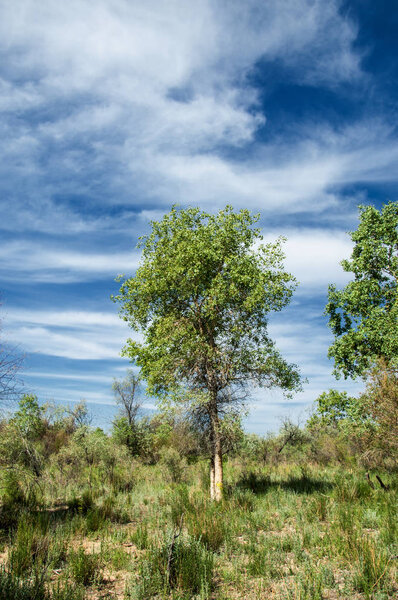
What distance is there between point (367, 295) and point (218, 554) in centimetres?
1593

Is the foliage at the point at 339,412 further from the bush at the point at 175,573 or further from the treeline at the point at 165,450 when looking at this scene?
the bush at the point at 175,573

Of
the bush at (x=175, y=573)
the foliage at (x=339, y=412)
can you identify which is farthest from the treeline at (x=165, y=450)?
the bush at (x=175, y=573)

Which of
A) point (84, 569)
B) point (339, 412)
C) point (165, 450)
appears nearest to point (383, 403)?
point (339, 412)

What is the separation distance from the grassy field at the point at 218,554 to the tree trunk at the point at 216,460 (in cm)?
187

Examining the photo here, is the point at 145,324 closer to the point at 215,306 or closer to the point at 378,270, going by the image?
the point at 215,306

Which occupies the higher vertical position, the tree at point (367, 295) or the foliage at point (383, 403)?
the tree at point (367, 295)

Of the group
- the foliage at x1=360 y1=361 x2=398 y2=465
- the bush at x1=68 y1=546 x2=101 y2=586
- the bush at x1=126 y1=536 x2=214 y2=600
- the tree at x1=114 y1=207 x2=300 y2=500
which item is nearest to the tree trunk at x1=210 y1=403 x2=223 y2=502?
the tree at x1=114 y1=207 x2=300 y2=500

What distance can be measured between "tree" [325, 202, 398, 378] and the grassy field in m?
7.92

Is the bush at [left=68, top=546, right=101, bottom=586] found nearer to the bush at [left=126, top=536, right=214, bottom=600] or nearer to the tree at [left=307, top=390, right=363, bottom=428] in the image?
the bush at [left=126, top=536, right=214, bottom=600]

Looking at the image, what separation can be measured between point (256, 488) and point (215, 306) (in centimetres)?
835

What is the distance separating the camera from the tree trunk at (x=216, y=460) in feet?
47.2

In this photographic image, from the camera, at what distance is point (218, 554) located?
766 centimetres

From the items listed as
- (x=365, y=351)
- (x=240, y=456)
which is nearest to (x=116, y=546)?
(x=365, y=351)

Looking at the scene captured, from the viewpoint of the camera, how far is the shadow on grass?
1483 centimetres
